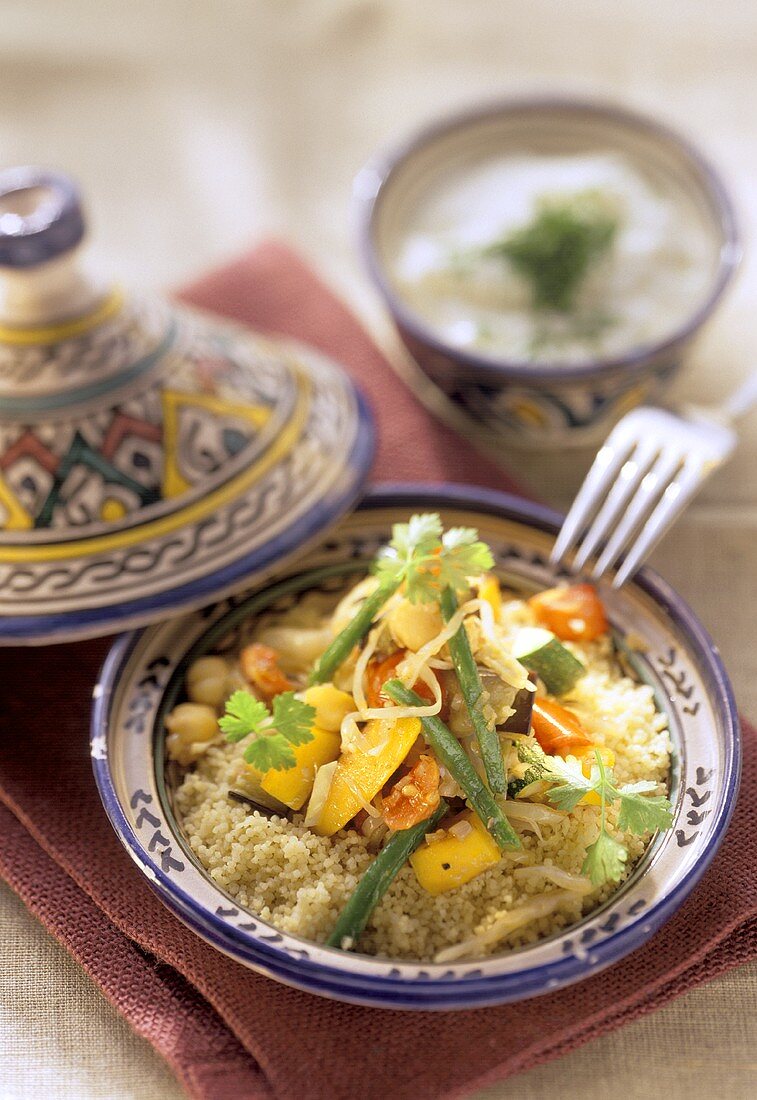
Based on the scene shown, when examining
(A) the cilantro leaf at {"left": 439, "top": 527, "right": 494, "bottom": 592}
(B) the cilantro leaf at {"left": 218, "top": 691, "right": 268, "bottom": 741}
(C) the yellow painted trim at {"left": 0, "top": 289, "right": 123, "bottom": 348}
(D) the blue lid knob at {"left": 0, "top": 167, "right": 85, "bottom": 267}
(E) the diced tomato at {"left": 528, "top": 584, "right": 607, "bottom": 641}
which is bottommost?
(B) the cilantro leaf at {"left": 218, "top": 691, "right": 268, "bottom": 741}

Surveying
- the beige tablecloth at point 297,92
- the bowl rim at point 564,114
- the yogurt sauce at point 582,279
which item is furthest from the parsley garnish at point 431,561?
the beige tablecloth at point 297,92

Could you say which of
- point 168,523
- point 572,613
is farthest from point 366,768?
point 168,523

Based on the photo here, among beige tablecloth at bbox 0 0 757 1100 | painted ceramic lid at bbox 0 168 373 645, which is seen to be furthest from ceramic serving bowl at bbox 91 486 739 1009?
beige tablecloth at bbox 0 0 757 1100

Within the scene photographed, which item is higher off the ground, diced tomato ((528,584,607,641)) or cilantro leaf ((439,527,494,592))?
cilantro leaf ((439,527,494,592))

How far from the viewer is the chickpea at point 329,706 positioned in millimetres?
2377

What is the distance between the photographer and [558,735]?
2.34 meters

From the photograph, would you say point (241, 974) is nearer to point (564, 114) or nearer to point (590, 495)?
point (590, 495)

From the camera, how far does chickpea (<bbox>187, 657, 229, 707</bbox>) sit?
2586mm

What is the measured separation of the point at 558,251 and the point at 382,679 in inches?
64.7

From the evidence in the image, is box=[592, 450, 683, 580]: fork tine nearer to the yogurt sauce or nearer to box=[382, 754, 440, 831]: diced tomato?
the yogurt sauce

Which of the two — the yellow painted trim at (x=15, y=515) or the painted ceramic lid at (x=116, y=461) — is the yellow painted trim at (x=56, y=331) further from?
the yellow painted trim at (x=15, y=515)

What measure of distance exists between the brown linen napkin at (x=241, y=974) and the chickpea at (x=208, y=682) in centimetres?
31

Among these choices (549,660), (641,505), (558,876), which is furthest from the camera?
(641,505)

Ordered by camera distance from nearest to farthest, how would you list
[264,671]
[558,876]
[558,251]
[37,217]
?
[558,876], [264,671], [37,217], [558,251]
